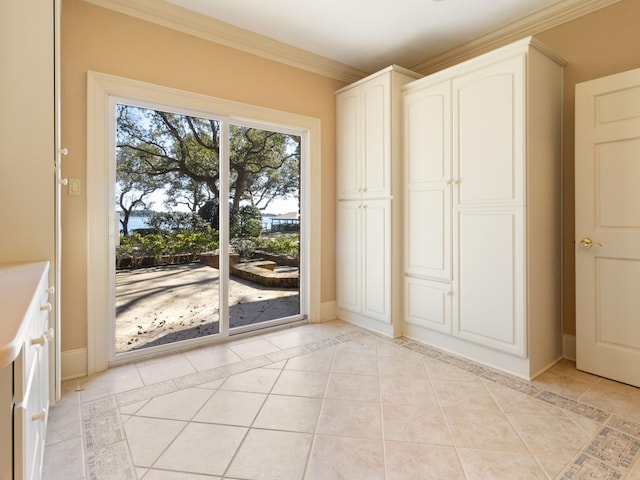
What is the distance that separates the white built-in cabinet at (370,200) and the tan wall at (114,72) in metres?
0.73

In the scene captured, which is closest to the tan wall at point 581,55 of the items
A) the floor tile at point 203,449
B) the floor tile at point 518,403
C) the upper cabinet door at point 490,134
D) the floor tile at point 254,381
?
the upper cabinet door at point 490,134

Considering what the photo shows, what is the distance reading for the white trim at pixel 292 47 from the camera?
2.51 metres

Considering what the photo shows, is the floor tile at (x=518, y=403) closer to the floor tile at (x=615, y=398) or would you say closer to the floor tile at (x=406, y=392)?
the floor tile at (x=615, y=398)

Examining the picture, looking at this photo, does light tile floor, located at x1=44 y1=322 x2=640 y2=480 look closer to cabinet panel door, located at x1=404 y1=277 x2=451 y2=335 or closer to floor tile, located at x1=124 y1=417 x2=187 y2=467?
floor tile, located at x1=124 y1=417 x2=187 y2=467

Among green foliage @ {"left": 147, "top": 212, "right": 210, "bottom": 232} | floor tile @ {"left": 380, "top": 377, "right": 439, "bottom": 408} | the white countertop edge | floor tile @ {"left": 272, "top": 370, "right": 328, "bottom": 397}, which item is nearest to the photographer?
the white countertop edge

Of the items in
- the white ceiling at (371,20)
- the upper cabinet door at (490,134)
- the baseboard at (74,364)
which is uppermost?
the white ceiling at (371,20)

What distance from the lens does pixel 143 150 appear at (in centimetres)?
265

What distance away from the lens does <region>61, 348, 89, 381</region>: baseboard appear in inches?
91.9

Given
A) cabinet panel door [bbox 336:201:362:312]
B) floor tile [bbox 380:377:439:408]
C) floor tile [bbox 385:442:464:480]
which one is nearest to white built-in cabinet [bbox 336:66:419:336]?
cabinet panel door [bbox 336:201:362:312]

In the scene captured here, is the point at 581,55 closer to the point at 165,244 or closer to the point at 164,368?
the point at 165,244

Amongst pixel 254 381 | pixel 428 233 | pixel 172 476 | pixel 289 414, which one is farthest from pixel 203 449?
pixel 428 233

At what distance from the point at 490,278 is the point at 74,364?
2.94 metres

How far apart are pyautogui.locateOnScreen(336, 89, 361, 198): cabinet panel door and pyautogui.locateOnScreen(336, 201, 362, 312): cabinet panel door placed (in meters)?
0.17

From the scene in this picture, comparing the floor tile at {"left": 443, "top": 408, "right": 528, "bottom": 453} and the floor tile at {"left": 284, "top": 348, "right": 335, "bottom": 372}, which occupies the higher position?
the floor tile at {"left": 284, "top": 348, "right": 335, "bottom": 372}
